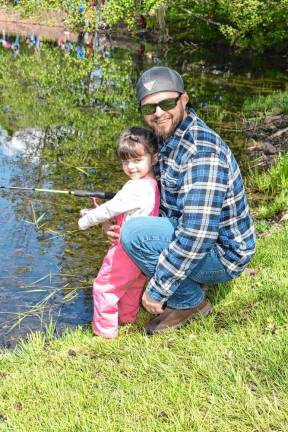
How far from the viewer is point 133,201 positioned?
416 cm

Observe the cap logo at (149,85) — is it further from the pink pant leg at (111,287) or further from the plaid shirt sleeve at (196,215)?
the pink pant leg at (111,287)

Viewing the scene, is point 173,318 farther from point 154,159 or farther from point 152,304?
point 154,159

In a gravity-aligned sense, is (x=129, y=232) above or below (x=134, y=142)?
below

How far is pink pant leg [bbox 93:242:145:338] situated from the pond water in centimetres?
68

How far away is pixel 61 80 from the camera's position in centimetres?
1770

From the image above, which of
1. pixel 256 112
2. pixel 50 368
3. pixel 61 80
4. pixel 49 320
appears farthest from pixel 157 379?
pixel 61 80

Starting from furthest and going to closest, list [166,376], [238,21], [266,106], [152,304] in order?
[238,21] < [266,106] < [152,304] < [166,376]

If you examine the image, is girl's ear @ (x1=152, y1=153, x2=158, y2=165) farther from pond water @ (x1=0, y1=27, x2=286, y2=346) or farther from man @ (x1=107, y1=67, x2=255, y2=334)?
pond water @ (x1=0, y1=27, x2=286, y2=346)

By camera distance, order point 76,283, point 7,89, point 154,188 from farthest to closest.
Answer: point 7,89
point 76,283
point 154,188

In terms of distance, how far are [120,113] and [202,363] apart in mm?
10324

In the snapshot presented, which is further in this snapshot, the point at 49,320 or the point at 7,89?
the point at 7,89

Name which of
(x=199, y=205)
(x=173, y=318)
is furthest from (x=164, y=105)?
(x=173, y=318)

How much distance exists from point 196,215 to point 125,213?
832mm

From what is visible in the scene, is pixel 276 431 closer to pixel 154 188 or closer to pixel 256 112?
pixel 154 188
